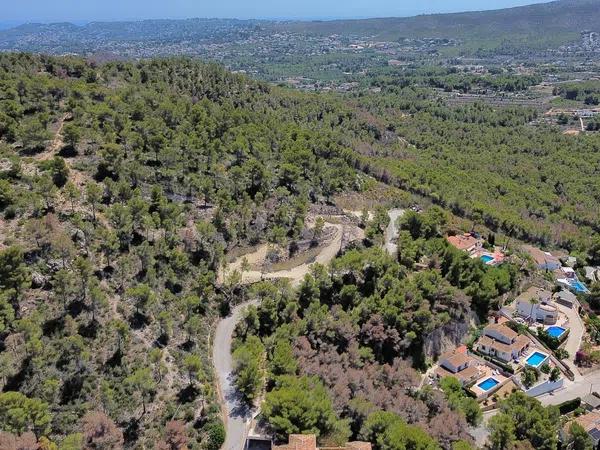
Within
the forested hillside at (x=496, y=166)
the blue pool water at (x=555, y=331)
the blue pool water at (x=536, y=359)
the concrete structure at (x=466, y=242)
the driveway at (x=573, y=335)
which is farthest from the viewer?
the forested hillside at (x=496, y=166)

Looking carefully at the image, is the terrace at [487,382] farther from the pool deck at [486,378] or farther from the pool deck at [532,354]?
the pool deck at [532,354]

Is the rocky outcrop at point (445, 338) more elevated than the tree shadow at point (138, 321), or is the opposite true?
the tree shadow at point (138, 321)

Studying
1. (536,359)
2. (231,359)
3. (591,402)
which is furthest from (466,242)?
(231,359)

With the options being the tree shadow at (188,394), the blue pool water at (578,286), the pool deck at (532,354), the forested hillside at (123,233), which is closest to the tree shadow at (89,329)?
Answer: the forested hillside at (123,233)

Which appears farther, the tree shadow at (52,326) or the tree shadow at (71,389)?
the tree shadow at (52,326)

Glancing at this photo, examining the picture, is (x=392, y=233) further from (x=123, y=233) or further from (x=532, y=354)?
(x=123, y=233)

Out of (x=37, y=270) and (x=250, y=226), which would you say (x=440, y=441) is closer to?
(x=250, y=226)
